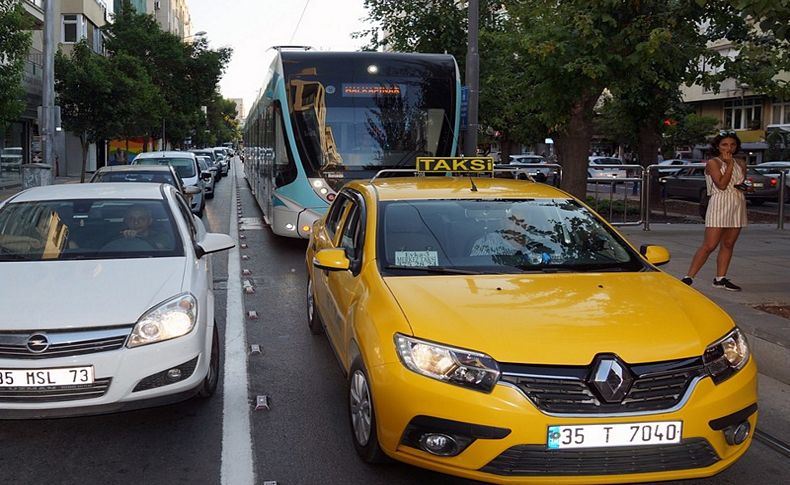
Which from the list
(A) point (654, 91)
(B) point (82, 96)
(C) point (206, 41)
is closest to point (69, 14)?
(C) point (206, 41)

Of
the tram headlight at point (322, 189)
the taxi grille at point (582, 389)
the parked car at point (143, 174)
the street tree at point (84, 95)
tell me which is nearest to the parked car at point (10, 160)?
the street tree at point (84, 95)

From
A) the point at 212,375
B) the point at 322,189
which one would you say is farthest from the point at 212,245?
the point at 322,189

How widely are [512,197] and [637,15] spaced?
23.8ft

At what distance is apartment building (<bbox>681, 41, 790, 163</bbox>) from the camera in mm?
55250

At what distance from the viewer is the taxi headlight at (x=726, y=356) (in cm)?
384

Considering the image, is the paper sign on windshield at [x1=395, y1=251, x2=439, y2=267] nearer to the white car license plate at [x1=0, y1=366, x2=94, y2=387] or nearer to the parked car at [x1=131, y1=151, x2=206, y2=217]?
the white car license plate at [x1=0, y1=366, x2=94, y2=387]

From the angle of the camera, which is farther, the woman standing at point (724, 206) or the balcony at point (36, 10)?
the balcony at point (36, 10)

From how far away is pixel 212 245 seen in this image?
603 centimetres

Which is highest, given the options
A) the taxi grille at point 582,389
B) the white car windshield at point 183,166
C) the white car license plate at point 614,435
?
the white car windshield at point 183,166

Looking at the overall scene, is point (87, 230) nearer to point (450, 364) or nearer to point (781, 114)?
point (450, 364)

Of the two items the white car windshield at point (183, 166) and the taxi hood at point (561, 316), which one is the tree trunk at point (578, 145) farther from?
the taxi hood at point (561, 316)

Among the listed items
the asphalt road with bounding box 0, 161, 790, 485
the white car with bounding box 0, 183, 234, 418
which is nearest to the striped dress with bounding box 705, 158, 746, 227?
the asphalt road with bounding box 0, 161, 790, 485

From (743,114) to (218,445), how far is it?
61.5 metres

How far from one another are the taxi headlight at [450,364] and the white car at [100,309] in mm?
1568
